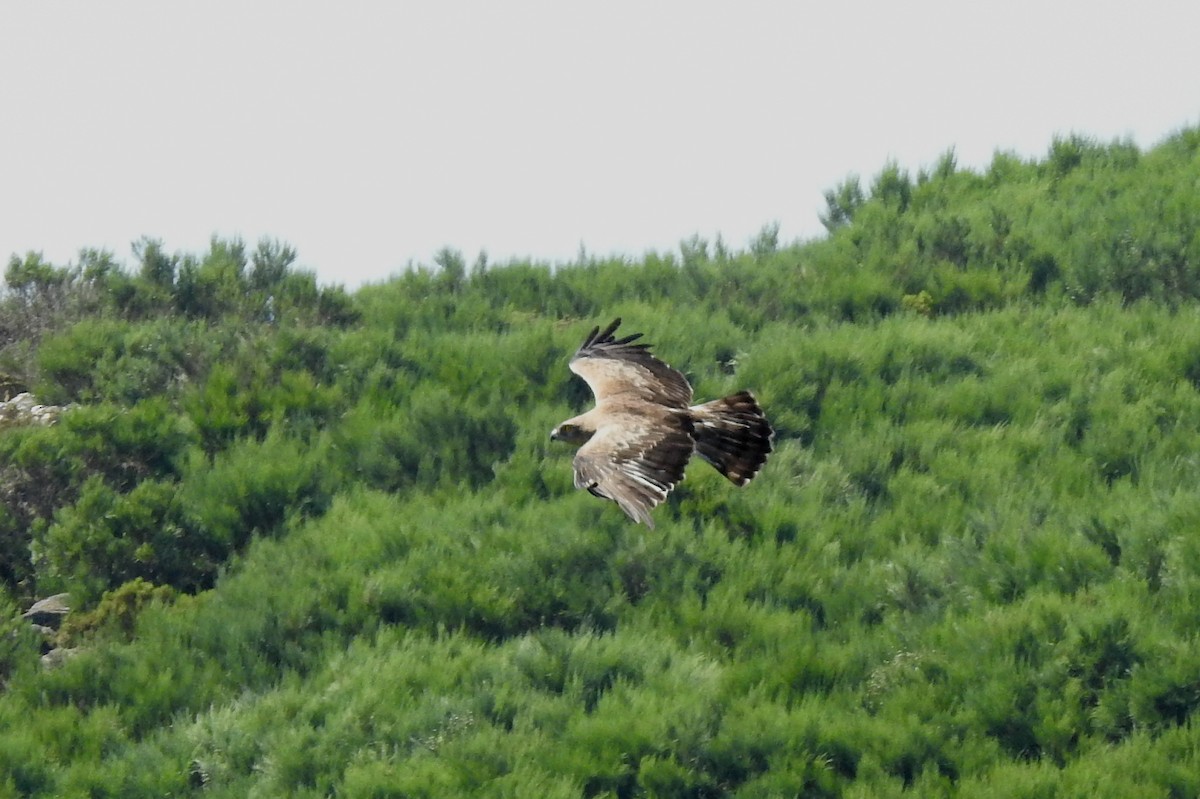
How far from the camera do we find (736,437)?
33.5 ft

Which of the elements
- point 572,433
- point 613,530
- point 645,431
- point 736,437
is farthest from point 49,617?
point 736,437

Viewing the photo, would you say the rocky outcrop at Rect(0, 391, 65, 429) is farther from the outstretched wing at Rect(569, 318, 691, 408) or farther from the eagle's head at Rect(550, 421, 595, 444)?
the eagle's head at Rect(550, 421, 595, 444)

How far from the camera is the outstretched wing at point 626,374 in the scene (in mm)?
10883

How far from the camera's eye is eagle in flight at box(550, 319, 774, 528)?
29.6ft

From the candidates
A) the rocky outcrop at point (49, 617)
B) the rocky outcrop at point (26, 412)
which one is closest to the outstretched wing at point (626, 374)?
the rocky outcrop at point (49, 617)

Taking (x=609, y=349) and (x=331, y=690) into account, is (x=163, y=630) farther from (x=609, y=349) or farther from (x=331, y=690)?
(x=609, y=349)

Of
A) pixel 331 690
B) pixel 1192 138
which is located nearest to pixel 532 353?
pixel 331 690

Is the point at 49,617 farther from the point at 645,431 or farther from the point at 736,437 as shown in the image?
the point at 736,437

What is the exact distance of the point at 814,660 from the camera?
1133cm

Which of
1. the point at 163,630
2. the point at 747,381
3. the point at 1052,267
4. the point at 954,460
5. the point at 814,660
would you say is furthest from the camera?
the point at 1052,267

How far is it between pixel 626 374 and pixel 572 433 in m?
0.84

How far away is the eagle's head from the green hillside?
151cm

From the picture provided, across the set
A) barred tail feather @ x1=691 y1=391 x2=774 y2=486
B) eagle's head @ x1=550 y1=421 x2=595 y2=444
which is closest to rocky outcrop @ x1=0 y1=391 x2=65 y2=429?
eagle's head @ x1=550 y1=421 x2=595 y2=444

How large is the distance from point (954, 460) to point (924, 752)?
3.26 m
